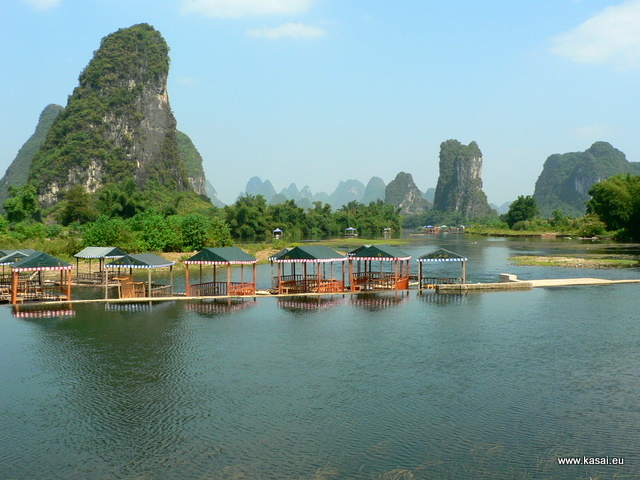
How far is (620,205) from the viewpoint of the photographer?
10569 cm

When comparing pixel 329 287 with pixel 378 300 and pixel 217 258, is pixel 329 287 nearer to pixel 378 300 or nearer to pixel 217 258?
pixel 378 300

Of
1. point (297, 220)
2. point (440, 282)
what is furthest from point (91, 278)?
point (297, 220)

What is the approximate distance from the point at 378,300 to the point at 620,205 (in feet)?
285

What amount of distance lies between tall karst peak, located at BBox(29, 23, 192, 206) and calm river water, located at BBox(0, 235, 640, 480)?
137 metres

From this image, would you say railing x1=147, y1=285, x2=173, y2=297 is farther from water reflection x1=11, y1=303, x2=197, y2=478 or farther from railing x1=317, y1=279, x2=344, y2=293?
railing x1=317, y1=279, x2=344, y2=293

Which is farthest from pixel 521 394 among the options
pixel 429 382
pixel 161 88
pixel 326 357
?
pixel 161 88

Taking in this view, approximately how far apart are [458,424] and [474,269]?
4512 centimetres

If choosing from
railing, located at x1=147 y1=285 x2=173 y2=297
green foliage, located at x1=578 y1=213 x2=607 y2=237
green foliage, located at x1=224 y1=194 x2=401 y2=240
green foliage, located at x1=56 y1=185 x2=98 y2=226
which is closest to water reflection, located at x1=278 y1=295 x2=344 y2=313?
railing, located at x1=147 y1=285 x2=173 y2=297

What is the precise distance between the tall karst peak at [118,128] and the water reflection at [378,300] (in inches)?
5261

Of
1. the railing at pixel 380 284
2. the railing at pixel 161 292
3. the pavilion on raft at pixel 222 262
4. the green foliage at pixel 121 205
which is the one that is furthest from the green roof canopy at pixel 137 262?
the green foliage at pixel 121 205

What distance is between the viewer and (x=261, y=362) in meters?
21.9

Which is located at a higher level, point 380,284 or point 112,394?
point 380,284

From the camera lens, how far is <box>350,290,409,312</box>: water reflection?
34.2 m

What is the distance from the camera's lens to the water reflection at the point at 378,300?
34181mm
